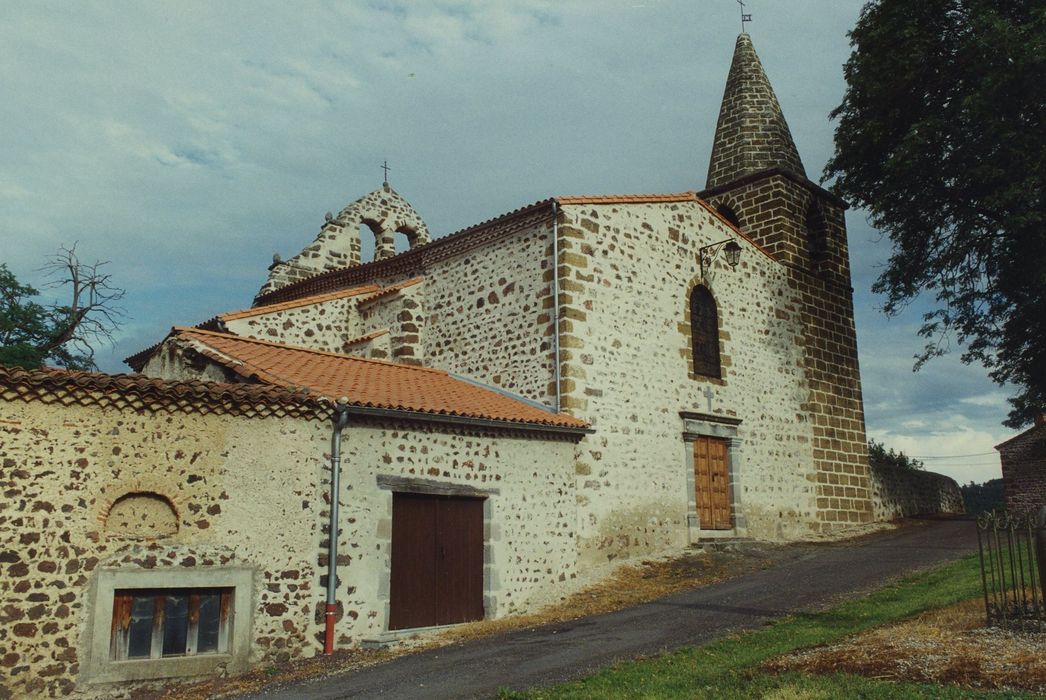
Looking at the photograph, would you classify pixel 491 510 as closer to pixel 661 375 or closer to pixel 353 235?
pixel 661 375

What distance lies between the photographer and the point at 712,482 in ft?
51.2

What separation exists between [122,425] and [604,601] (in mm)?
6769

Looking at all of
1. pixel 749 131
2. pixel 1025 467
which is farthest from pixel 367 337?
pixel 1025 467

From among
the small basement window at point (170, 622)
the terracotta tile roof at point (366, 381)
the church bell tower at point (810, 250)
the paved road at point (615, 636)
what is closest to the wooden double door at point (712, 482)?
the paved road at point (615, 636)

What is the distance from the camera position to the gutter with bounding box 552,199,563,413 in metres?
13.4

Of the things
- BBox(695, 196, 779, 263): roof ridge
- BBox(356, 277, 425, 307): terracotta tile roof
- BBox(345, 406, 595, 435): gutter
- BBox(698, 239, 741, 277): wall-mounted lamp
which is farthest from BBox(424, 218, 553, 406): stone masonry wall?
BBox(695, 196, 779, 263): roof ridge

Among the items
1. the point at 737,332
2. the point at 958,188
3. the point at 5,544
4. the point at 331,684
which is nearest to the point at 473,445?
the point at 331,684

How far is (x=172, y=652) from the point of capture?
8422 millimetres

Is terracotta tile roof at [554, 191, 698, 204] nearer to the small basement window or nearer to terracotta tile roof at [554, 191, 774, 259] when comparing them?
terracotta tile roof at [554, 191, 774, 259]

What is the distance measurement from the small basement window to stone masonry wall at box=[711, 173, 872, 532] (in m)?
13.3

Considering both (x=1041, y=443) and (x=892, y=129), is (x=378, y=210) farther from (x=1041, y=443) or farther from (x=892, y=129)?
(x=1041, y=443)

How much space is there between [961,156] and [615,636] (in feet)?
40.4

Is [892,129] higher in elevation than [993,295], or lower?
higher

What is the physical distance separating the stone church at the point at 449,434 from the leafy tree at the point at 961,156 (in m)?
2.06
